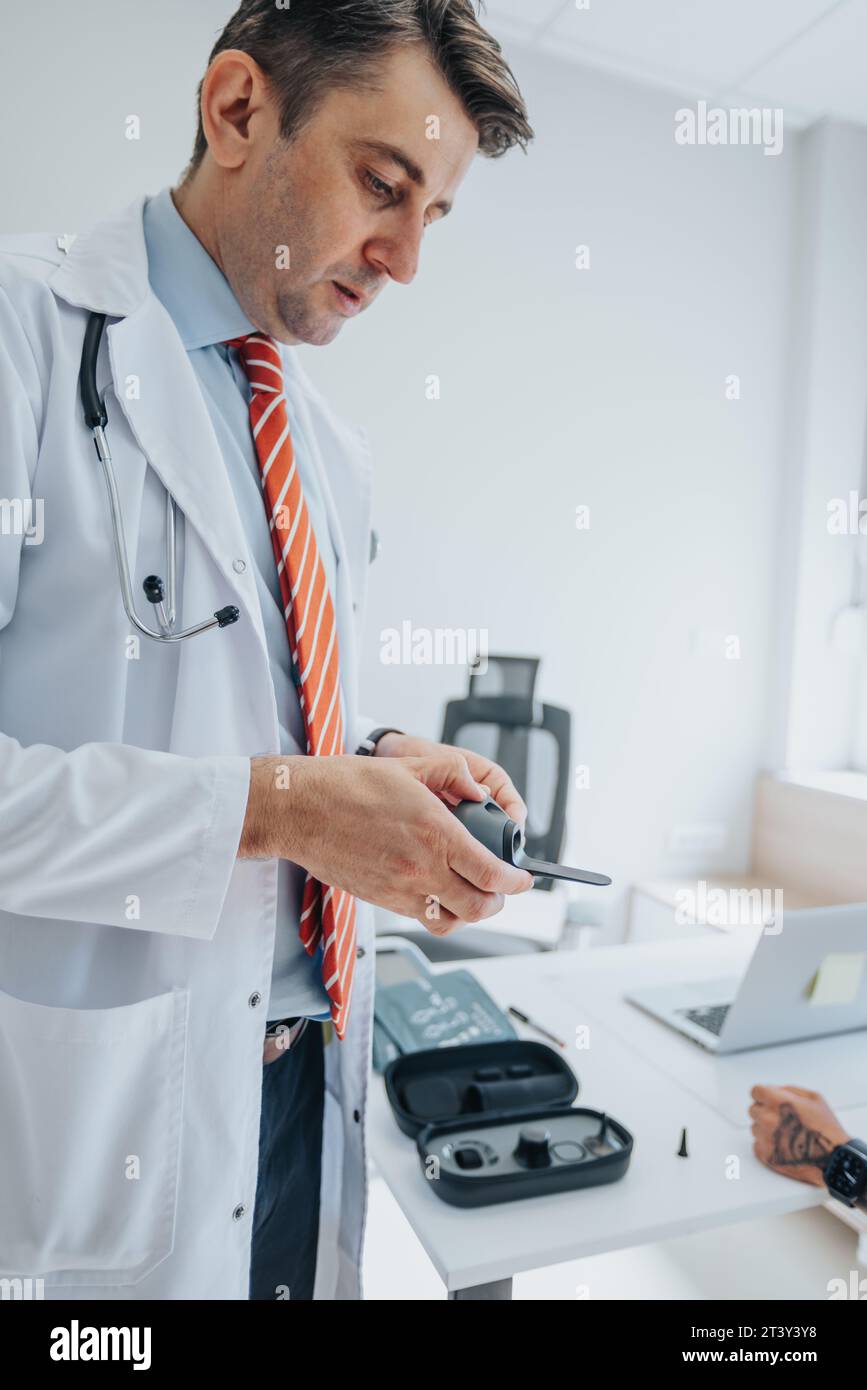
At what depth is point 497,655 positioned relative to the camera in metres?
2.74

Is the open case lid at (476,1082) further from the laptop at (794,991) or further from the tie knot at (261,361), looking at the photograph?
the tie knot at (261,361)

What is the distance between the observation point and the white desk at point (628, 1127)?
969 millimetres

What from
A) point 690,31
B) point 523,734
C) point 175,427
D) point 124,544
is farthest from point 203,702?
point 690,31

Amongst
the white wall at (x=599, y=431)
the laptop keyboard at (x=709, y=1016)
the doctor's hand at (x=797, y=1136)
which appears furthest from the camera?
the white wall at (x=599, y=431)

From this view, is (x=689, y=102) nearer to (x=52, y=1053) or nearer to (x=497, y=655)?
(x=497, y=655)

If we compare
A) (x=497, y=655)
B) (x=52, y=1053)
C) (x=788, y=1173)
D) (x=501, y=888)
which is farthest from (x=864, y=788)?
(x=52, y=1053)

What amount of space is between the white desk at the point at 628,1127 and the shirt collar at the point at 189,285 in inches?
37.9

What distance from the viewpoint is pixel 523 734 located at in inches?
105

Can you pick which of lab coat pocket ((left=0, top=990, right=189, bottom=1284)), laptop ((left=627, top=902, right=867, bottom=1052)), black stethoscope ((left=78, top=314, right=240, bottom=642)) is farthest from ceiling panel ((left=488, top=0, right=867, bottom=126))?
lab coat pocket ((left=0, top=990, right=189, bottom=1284))

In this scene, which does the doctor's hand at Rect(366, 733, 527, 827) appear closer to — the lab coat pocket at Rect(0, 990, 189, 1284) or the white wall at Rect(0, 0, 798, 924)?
the lab coat pocket at Rect(0, 990, 189, 1284)

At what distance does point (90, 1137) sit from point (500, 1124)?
1.62 ft

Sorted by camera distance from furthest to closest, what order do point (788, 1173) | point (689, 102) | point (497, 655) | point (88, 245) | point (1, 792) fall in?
1. point (689, 102)
2. point (497, 655)
3. point (788, 1173)
4. point (88, 245)
5. point (1, 792)

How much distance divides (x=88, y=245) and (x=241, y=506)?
0.30m

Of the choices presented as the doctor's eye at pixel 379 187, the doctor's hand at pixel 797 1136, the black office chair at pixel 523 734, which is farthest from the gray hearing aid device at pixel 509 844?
the black office chair at pixel 523 734
